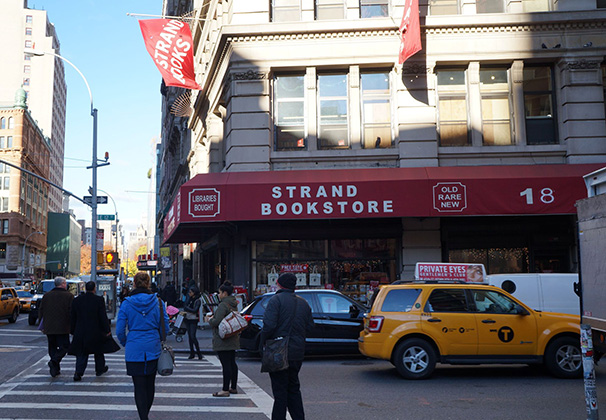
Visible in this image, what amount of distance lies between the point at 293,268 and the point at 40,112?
120 metres

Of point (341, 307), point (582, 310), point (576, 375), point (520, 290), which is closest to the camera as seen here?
point (582, 310)

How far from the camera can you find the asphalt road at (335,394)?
834 centimetres

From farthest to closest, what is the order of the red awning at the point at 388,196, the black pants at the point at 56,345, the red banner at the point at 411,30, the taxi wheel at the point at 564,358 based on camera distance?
→ 1. the red banner at the point at 411,30
2. the red awning at the point at 388,196
3. the black pants at the point at 56,345
4. the taxi wheel at the point at 564,358

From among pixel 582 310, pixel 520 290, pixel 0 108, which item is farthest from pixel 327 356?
pixel 0 108

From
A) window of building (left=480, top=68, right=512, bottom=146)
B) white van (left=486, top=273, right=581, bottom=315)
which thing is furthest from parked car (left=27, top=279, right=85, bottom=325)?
window of building (left=480, top=68, right=512, bottom=146)

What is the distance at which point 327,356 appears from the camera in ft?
49.8

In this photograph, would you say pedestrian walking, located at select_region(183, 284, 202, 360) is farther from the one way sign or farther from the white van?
the one way sign

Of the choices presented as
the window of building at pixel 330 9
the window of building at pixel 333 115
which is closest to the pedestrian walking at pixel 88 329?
the window of building at pixel 333 115

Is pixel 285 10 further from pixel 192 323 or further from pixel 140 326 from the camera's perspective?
pixel 140 326

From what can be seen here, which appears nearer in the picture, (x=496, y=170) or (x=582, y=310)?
(x=582, y=310)

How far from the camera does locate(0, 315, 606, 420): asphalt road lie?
328 inches

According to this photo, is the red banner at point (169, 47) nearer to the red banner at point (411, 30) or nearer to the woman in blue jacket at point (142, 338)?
the red banner at point (411, 30)

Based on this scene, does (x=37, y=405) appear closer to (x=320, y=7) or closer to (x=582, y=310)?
(x=582, y=310)

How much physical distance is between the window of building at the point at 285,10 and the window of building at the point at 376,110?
10.1ft
